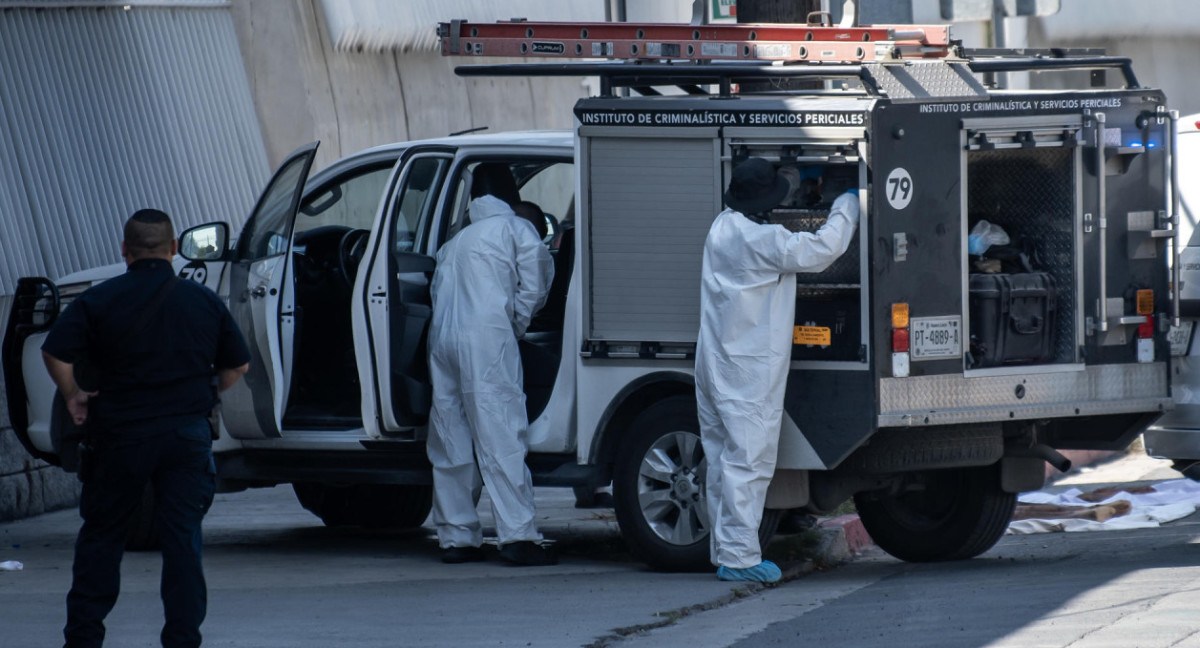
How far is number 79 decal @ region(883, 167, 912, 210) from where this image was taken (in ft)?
27.1

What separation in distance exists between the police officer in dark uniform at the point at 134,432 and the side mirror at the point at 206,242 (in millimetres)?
3130

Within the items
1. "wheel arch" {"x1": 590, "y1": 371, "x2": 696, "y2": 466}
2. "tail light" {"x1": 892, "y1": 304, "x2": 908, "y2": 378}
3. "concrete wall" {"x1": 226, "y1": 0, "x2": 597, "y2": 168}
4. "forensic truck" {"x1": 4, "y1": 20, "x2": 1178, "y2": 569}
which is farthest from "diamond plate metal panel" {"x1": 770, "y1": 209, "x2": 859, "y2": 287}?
"concrete wall" {"x1": 226, "y1": 0, "x2": 597, "y2": 168}

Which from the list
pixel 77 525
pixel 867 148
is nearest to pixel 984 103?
pixel 867 148

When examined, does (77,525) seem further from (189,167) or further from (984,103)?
(984,103)

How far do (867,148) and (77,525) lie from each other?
5.45 metres

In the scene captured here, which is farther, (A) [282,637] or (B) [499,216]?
(B) [499,216]

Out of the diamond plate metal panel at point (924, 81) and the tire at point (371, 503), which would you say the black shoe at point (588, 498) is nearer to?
the tire at point (371, 503)

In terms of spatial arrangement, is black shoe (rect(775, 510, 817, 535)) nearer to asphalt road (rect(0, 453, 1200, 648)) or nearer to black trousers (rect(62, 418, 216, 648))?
asphalt road (rect(0, 453, 1200, 648))

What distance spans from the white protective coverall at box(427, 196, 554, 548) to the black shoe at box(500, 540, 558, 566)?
0.04 metres

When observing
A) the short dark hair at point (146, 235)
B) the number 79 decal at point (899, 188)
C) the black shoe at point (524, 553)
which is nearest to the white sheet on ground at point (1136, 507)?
the black shoe at point (524, 553)

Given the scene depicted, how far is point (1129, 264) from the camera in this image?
8938 millimetres

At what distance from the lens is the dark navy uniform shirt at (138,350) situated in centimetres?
672

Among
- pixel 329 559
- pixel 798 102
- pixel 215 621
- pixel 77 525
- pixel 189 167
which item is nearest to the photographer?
pixel 215 621

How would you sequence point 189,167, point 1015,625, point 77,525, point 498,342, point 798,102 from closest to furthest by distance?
point 1015,625
point 798,102
point 498,342
point 77,525
point 189,167
